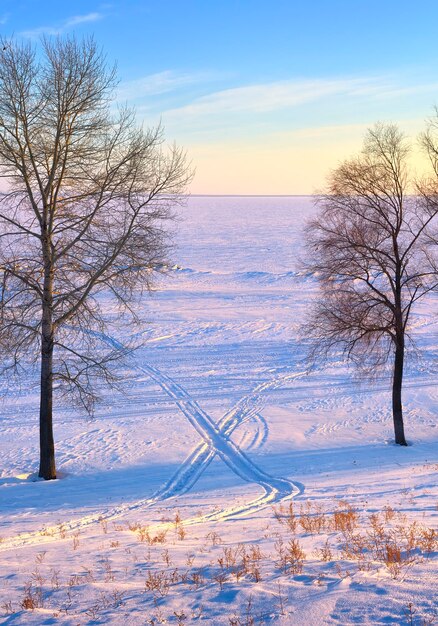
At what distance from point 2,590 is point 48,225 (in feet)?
25.8

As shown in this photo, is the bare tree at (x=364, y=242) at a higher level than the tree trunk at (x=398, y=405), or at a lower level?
higher

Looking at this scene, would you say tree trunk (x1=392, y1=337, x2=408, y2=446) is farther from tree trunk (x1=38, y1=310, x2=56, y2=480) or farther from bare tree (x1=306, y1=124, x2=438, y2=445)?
tree trunk (x1=38, y1=310, x2=56, y2=480)

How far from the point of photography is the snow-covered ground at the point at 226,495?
5.53 m

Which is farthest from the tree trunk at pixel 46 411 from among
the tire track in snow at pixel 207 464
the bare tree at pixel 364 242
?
the bare tree at pixel 364 242

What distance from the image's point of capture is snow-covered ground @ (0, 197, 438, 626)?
553 cm

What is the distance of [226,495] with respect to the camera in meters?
12.2

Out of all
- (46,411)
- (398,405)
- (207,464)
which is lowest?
(207,464)

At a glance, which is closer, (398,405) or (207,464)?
(207,464)

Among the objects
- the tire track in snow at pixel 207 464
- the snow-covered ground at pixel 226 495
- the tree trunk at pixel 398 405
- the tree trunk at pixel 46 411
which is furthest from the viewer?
the tree trunk at pixel 398 405

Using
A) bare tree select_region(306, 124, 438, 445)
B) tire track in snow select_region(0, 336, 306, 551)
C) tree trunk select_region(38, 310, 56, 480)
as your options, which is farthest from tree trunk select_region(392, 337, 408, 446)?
tree trunk select_region(38, 310, 56, 480)

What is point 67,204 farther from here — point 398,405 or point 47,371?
point 398,405

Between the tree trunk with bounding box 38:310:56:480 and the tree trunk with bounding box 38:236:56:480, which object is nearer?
the tree trunk with bounding box 38:236:56:480

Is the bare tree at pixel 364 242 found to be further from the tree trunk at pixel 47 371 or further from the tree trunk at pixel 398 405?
the tree trunk at pixel 47 371

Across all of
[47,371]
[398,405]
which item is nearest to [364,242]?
[398,405]
